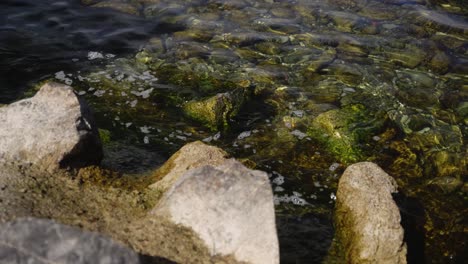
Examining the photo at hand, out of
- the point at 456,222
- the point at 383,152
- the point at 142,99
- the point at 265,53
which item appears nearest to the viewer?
the point at 456,222

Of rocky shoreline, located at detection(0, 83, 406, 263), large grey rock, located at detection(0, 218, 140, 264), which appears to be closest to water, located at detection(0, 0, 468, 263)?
rocky shoreline, located at detection(0, 83, 406, 263)

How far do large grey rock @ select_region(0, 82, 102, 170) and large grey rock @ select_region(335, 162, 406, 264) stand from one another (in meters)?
2.62

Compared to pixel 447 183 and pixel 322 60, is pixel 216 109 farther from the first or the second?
pixel 447 183

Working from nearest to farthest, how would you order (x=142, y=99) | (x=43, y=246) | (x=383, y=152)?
(x=43, y=246)
(x=383, y=152)
(x=142, y=99)

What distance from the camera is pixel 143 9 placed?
1032cm

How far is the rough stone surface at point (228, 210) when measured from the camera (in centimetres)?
380

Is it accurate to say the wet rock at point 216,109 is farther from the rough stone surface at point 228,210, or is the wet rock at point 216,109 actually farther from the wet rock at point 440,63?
the wet rock at point 440,63

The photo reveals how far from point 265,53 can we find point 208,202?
5.34 meters

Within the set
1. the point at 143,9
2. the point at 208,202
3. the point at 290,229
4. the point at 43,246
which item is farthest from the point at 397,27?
the point at 43,246

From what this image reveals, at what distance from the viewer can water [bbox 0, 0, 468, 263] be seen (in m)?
5.80

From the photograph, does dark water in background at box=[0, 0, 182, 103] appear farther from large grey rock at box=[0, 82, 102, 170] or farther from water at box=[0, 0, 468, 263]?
large grey rock at box=[0, 82, 102, 170]

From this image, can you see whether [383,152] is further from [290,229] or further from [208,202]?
[208,202]

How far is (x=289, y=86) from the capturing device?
786 centimetres

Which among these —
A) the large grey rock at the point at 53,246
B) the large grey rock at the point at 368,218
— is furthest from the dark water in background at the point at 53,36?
the large grey rock at the point at 368,218
